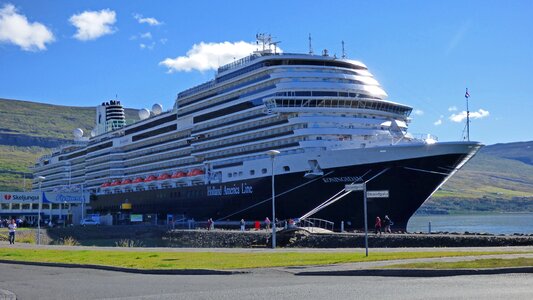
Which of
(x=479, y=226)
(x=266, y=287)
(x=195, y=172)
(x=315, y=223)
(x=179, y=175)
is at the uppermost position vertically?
(x=195, y=172)

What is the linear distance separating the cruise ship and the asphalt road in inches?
699

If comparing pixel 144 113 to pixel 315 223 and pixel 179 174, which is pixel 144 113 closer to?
pixel 179 174

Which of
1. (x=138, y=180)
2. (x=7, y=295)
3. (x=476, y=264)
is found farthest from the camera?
(x=138, y=180)

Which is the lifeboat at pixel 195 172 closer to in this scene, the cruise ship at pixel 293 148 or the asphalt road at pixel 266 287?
the cruise ship at pixel 293 148

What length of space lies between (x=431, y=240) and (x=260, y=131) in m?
22.4

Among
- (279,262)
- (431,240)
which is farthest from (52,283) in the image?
(431,240)

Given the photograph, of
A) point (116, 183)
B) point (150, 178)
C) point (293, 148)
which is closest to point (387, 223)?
point (293, 148)

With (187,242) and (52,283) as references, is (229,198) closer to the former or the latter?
(187,242)

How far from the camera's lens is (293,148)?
169 feet

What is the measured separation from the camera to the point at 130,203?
79375 mm

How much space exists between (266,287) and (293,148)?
35589 mm

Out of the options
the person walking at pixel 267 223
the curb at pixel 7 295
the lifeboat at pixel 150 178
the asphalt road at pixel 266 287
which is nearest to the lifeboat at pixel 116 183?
the lifeboat at pixel 150 178

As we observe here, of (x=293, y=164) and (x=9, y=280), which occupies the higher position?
(x=293, y=164)

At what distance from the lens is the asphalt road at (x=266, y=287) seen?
547 inches
